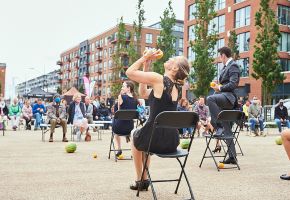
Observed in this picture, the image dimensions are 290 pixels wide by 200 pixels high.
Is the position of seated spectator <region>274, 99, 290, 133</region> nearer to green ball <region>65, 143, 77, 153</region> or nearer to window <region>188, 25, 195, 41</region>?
green ball <region>65, 143, 77, 153</region>

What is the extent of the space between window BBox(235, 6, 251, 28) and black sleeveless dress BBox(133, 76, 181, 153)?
1687 inches

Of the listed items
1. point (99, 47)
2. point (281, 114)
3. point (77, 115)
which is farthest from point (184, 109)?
point (99, 47)

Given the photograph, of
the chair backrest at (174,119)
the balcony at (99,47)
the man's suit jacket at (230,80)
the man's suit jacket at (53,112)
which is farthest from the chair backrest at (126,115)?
the balcony at (99,47)

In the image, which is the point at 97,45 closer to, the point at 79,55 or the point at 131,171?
the point at 79,55

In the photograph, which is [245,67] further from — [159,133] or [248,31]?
[159,133]

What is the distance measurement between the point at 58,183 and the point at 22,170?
1.64m

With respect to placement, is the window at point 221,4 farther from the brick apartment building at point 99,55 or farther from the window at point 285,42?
the brick apartment building at point 99,55

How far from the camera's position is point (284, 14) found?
4431 cm

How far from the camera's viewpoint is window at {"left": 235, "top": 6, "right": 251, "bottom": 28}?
4566 centimetres

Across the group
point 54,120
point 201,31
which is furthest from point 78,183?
point 201,31

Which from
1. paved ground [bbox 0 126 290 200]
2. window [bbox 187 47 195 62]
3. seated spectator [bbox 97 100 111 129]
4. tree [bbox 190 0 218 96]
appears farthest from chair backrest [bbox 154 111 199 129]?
window [bbox 187 47 195 62]

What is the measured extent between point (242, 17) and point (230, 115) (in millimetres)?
41732

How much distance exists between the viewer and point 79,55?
109m

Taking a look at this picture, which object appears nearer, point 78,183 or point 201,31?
point 78,183
